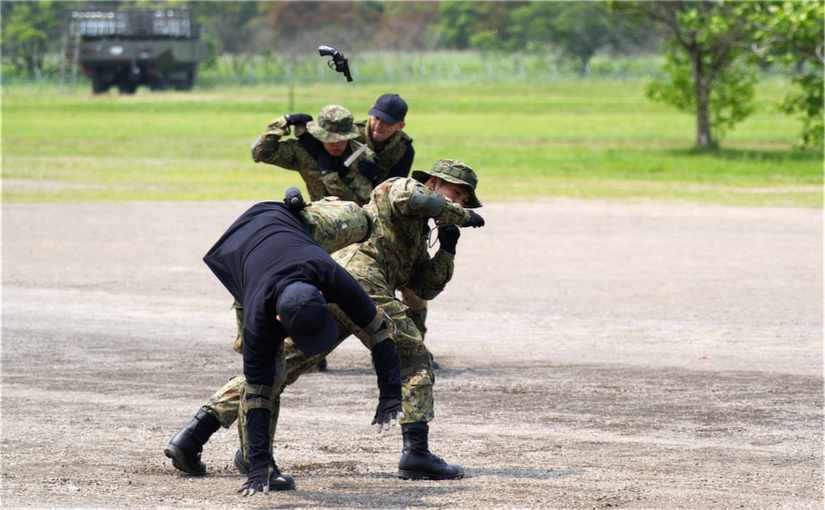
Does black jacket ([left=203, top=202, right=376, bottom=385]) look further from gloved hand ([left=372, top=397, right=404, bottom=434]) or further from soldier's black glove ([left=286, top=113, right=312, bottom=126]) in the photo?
soldier's black glove ([left=286, top=113, right=312, bottom=126])

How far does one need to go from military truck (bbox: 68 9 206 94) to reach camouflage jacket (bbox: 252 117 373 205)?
59.1 m

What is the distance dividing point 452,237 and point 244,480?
1.56 metres

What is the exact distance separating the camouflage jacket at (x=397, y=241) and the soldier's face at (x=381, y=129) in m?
2.57

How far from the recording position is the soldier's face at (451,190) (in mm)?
7660

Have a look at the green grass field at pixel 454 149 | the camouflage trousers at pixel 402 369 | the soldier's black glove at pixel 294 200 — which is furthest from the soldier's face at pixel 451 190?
the green grass field at pixel 454 149

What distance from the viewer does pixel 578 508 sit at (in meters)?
6.74

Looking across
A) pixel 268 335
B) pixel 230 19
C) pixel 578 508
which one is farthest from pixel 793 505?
pixel 230 19

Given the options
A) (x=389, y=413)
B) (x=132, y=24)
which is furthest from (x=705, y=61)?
(x=132, y=24)

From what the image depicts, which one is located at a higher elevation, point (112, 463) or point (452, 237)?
point (452, 237)

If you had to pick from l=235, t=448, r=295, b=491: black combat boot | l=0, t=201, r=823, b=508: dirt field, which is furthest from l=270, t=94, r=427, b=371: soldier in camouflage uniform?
l=235, t=448, r=295, b=491: black combat boot

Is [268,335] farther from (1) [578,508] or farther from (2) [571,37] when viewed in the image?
(2) [571,37]

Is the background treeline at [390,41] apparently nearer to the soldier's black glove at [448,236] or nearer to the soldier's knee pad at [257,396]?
the soldier's black glove at [448,236]

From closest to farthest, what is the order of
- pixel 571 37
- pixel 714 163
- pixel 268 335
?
1. pixel 268 335
2. pixel 714 163
3. pixel 571 37

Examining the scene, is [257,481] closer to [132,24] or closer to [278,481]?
[278,481]
